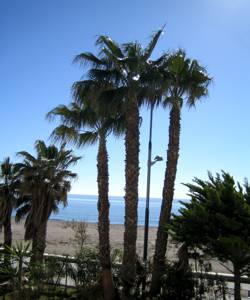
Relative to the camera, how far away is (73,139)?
16.1m

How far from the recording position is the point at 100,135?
14562 mm

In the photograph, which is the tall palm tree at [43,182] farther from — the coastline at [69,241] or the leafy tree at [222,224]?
the leafy tree at [222,224]

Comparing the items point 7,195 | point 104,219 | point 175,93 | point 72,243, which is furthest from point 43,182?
point 72,243

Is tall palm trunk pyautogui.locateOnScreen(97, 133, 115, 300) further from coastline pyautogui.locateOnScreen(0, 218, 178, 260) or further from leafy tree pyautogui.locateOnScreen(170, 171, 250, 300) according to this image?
coastline pyautogui.locateOnScreen(0, 218, 178, 260)

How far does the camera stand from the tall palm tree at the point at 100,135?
1277cm

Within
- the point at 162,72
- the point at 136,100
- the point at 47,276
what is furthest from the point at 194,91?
the point at 47,276

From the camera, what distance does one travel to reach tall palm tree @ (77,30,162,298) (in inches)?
511

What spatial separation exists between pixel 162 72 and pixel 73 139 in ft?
16.0

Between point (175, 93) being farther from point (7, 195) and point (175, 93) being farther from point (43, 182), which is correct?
Result: point (7, 195)

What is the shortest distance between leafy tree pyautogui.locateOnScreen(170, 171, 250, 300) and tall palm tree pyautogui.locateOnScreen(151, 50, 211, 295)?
1367 mm

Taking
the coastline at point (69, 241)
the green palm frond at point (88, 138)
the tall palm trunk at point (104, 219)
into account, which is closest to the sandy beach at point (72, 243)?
the coastline at point (69, 241)

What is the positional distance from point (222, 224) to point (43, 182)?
953cm

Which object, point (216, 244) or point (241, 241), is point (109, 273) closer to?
point (216, 244)

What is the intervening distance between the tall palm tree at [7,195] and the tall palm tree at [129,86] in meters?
8.42
